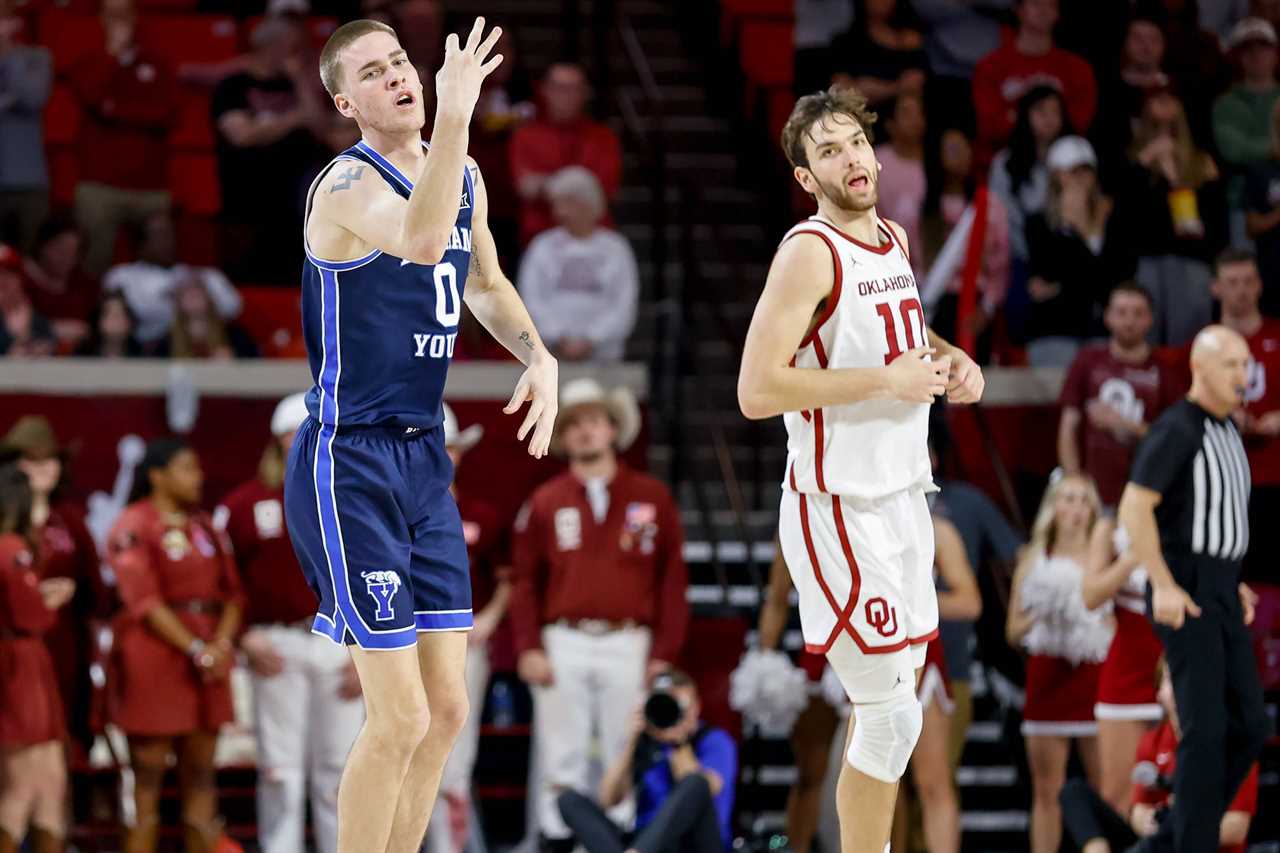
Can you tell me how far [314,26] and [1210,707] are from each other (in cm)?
744

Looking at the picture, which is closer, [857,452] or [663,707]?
[857,452]

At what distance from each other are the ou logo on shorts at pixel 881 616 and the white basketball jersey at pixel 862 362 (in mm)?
272

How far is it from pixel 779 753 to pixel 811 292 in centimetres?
516

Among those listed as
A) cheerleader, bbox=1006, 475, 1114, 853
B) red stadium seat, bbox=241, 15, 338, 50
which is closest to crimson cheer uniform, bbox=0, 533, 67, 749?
cheerleader, bbox=1006, 475, 1114, 853

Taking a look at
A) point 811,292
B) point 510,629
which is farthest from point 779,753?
point 811,292

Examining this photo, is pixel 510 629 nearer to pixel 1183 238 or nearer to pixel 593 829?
pixel 593 829

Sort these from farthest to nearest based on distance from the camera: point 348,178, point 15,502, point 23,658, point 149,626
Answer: point 149,626
point 15,502
point 23,658
point 348,178

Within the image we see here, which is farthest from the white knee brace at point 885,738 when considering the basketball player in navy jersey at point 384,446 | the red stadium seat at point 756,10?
the red stadium seat at point 756,10

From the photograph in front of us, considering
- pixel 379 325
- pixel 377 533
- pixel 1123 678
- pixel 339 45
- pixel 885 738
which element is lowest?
pixel 1123 678

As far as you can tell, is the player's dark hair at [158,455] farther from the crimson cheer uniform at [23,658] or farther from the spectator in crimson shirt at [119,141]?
the spectator in crimson shirt at [119,141]

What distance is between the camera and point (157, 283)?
10406 millimetres

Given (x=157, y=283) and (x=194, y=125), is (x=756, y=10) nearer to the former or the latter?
(x=194, y=125)

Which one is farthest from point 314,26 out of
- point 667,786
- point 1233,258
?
point 667,786

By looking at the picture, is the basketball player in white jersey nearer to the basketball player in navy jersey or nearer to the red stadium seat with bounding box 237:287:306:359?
the basketball player in navy jersey
